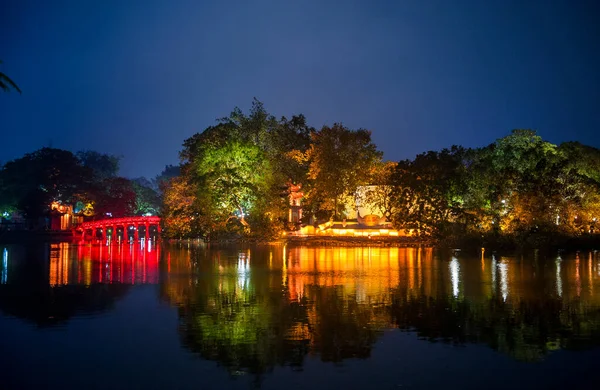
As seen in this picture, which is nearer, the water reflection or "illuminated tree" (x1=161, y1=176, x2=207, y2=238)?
the water reflection

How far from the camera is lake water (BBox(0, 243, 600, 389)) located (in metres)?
11.6

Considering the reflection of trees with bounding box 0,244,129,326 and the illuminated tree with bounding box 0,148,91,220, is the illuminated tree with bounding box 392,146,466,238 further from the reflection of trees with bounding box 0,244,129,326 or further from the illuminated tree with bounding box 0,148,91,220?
the illuminated tree with bounding box 0,148,91,220

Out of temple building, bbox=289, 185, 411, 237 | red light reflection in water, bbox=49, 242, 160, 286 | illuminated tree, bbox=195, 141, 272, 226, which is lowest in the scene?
red light reflection in water, bbox=49, 242, 160, 286

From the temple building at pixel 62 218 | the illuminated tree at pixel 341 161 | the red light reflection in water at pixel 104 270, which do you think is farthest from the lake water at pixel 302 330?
the temple building at pixel 62 218

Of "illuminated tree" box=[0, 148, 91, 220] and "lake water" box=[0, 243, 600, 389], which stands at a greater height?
"illuminated tree" box=[0, 148, 91, 220]

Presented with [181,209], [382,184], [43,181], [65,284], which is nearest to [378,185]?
[382,184]

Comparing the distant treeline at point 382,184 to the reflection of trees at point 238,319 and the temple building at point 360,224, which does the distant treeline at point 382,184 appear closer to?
the temple building at point 360,224

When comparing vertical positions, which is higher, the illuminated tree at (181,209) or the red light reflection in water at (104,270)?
the illuminated tree at (181,209)

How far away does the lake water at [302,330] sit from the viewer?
11.6m

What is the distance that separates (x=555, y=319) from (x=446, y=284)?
8018mm

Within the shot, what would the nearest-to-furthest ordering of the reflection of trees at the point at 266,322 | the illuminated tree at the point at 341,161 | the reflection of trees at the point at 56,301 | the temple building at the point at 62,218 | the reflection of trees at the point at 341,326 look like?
the reflection of trees at the point at 266,322, the reflection of trees at the point at 341,326, the reflection of trees at the point at 56,301, the illuminated tree at the point at 341,161, the temple building at the point at 62,218

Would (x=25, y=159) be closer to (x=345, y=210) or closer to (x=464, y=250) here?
(x=345, y=210)

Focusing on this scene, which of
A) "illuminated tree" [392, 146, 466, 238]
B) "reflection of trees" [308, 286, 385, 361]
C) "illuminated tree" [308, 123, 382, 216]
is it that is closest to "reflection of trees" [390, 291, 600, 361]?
"reflection of trees" [308, 286, 385, 361]

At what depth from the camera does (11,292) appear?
76.5ft
